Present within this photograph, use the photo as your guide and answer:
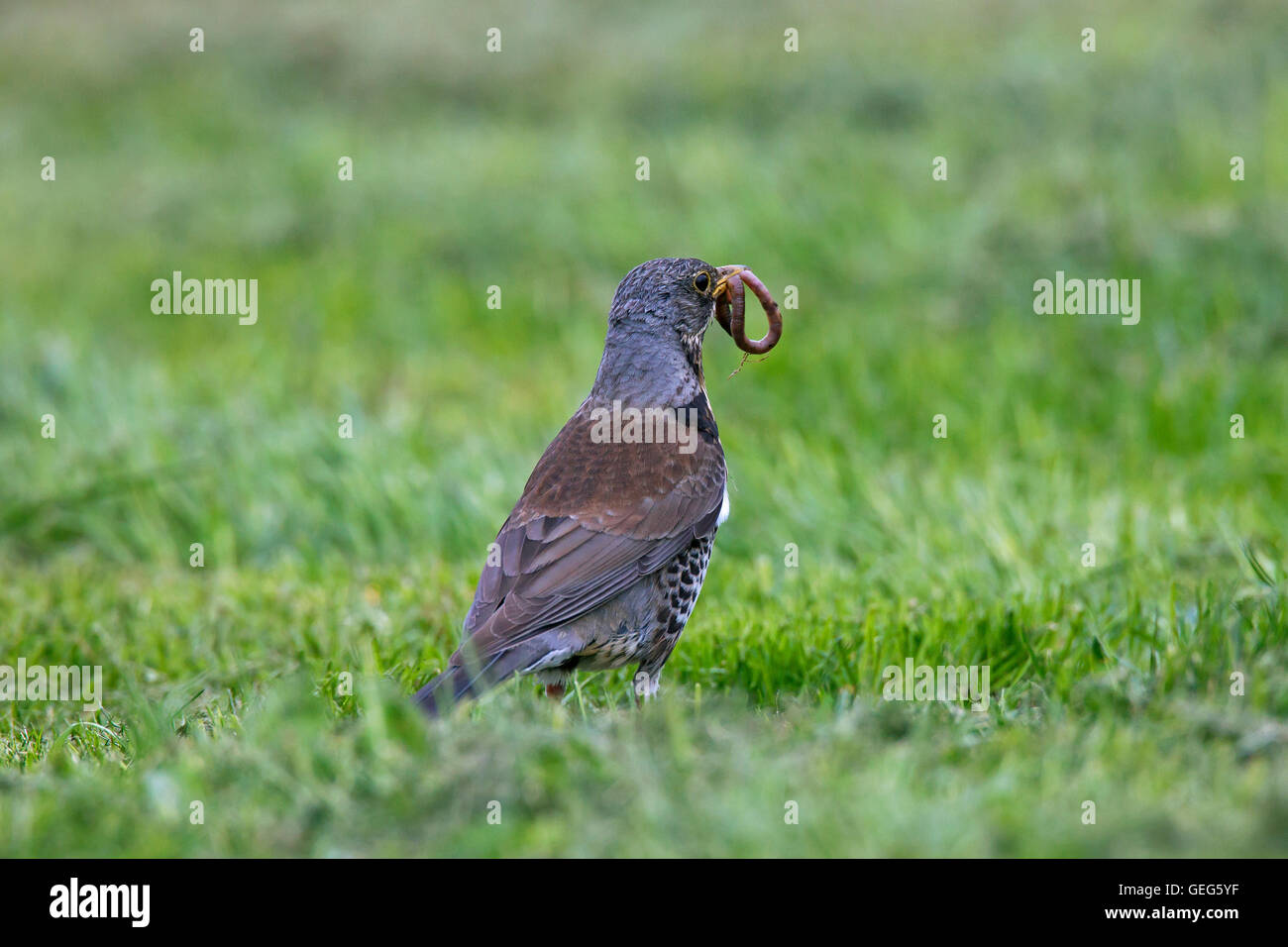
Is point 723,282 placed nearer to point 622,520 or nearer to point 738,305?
point 738,305

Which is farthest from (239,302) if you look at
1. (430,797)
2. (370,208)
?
(430,797)

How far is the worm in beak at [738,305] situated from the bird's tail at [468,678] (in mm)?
1412

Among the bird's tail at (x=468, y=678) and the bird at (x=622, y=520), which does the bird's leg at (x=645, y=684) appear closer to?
the bird at (x=622, y=520)

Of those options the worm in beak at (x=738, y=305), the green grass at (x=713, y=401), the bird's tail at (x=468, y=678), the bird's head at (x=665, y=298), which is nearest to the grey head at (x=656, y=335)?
the bird's head at (x=665, y=298)

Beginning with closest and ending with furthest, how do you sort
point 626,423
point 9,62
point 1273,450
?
1. point 626,423
2. point 1273,450
3. point 9,62

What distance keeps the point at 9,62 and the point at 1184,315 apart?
1213cm

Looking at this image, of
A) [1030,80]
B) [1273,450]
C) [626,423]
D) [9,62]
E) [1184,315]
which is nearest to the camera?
[626,423]

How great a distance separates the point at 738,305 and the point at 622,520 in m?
0.94

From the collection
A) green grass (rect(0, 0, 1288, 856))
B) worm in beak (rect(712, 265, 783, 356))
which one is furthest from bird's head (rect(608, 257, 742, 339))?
green grass (rect(0, 0, 1288, 856))

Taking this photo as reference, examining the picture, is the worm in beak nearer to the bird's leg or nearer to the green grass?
the green grass

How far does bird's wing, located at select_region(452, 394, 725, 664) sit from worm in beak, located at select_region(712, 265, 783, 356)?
16.6 inches

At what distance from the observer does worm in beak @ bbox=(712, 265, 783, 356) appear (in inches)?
201

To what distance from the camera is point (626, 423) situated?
488 cm
